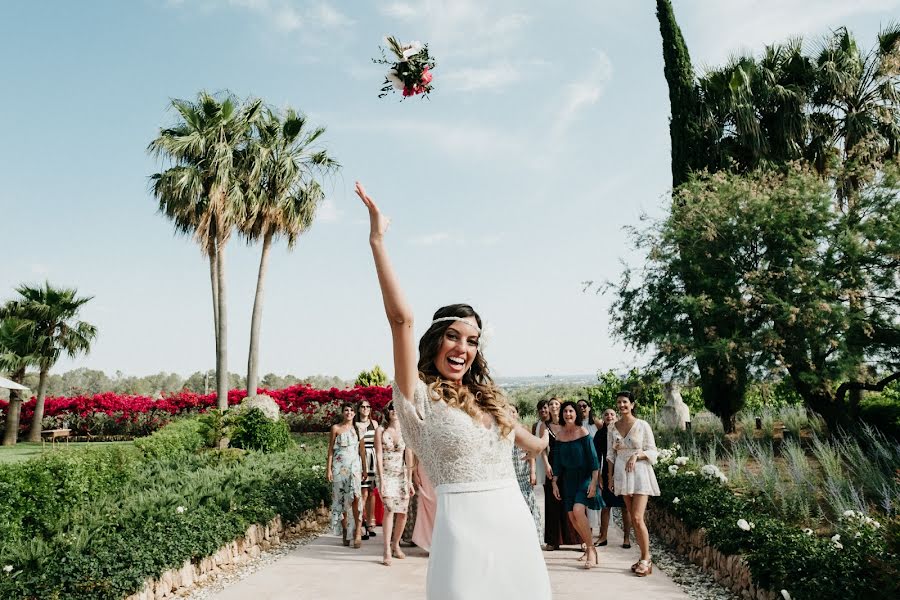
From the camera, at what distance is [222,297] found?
65.0 feet

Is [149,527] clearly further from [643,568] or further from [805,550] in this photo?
[805,550]

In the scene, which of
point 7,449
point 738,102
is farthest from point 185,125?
point 738,102

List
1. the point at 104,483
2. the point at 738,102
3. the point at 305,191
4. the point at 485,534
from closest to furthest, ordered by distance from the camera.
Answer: the point at 485,534, the point at 104,483, the point at 738,102, the point at 305,191

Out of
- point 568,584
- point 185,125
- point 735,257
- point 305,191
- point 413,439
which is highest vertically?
point 185,125

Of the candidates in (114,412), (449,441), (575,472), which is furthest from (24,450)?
(449,441)

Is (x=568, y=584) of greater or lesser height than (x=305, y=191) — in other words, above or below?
below

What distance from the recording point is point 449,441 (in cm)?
203

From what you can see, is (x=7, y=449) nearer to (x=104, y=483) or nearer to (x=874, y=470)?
(x=104, y=483)

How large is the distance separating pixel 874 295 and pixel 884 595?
31.9 ft

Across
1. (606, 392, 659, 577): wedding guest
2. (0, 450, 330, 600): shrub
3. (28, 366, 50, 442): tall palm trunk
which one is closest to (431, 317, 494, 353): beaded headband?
(0, 450, 330, 600): shrub

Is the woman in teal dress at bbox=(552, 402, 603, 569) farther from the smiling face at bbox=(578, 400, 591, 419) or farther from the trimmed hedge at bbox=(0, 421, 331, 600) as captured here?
the trimmed hedge at bbox=(0, 421, 331, 600)

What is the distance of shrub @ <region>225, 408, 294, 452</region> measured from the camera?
15.0 m

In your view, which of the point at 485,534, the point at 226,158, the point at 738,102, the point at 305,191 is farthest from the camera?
the point at 305,191

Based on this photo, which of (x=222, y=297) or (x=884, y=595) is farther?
(x=222, y=297)
